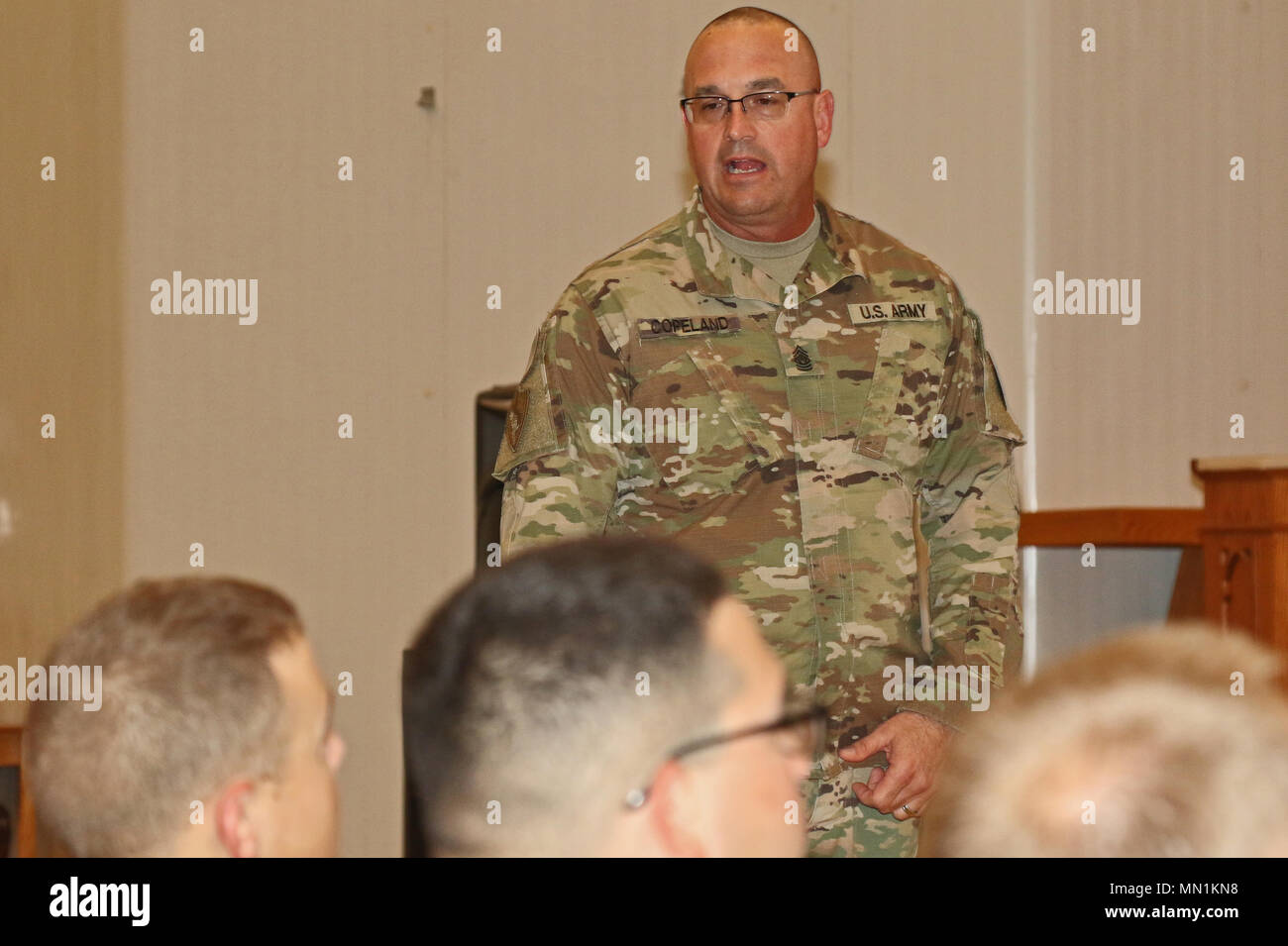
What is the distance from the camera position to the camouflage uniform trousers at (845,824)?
6.66ft

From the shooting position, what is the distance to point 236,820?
1117 mm

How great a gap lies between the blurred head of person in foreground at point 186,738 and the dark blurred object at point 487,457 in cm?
262

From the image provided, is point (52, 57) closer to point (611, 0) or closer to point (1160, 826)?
point (611, 0)

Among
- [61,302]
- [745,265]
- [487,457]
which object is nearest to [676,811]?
[745,265]

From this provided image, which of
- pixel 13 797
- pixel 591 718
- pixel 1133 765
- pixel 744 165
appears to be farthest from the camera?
pixel 13 797

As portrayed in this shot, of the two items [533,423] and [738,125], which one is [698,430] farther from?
[738,125]

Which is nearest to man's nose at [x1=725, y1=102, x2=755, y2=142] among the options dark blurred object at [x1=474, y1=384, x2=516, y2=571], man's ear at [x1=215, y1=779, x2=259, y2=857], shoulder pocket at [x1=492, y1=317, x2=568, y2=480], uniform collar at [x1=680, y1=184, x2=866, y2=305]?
uniform collar at [x1=680, y1=184, x2=866, y2=305]

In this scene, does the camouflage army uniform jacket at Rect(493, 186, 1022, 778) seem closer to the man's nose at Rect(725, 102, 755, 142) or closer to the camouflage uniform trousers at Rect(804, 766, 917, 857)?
the camouflage uniform trousers at Rect(804, 766, 917, 857)

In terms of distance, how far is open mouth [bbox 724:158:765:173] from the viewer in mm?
2141

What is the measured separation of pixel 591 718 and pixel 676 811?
78mm

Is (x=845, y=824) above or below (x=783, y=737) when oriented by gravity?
below

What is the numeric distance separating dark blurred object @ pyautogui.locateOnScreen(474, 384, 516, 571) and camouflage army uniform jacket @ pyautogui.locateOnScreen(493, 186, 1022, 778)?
172 centimetres

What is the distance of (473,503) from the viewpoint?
4402 mm
